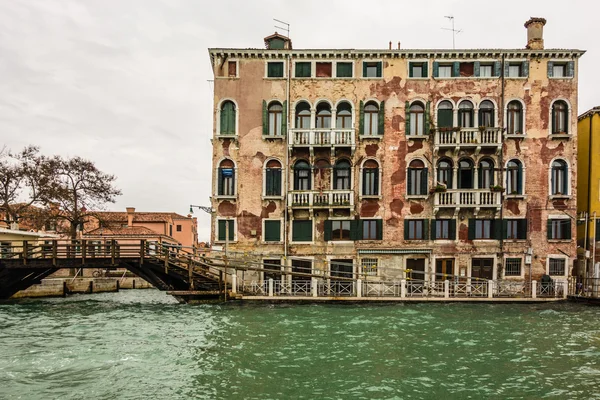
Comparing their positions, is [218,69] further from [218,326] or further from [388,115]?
[218,326]

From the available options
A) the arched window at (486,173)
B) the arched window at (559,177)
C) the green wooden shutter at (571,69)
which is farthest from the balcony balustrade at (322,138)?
the green wooden shutter at (571,69)

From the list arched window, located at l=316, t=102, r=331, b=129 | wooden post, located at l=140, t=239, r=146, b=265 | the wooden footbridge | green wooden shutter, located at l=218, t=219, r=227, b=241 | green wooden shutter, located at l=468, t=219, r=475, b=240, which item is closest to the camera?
wooden post, located at l=140, t=239, r=146, b=265

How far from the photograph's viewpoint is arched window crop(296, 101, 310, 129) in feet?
90.7

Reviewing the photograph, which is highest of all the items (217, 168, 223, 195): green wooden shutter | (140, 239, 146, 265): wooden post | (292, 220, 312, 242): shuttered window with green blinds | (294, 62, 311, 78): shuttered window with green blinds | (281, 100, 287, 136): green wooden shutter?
(294, 62, 311, 78): shuttered window with green blinds

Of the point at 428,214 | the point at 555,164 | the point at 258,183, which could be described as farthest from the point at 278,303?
the point at 555,164

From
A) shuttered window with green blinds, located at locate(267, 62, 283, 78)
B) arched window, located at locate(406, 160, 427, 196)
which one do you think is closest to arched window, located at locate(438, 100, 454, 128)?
arched window, located at locate(406, 160, 427, 196)

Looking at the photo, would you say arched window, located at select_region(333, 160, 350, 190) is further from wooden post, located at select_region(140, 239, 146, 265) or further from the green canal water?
wooden post, located at select_region(140, 239, 146, 265)

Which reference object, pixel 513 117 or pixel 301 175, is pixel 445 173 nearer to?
pixel 513 117

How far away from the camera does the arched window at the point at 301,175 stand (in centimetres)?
2759

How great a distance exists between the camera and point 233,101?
90.2 ft

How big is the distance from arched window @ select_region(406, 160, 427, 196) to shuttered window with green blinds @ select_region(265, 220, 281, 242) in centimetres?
734

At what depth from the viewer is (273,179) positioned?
2752cm

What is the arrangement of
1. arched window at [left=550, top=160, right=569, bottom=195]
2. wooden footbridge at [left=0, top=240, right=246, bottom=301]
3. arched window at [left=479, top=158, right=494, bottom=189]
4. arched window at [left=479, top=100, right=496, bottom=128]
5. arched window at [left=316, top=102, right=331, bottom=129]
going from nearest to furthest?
wooden footbridge at [left=0, top=240, right=246, bottom=301] → arched window at [left=550, top=160, right=569, bottom=195] → arched window at [left=479, top=158, right=494, bottom=189] → arched window at [left=479, top=100, right=496, bottom=128] → arched window at [left=316, top=102, right=331, bottom=129]

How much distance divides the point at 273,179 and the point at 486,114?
12.1 m
